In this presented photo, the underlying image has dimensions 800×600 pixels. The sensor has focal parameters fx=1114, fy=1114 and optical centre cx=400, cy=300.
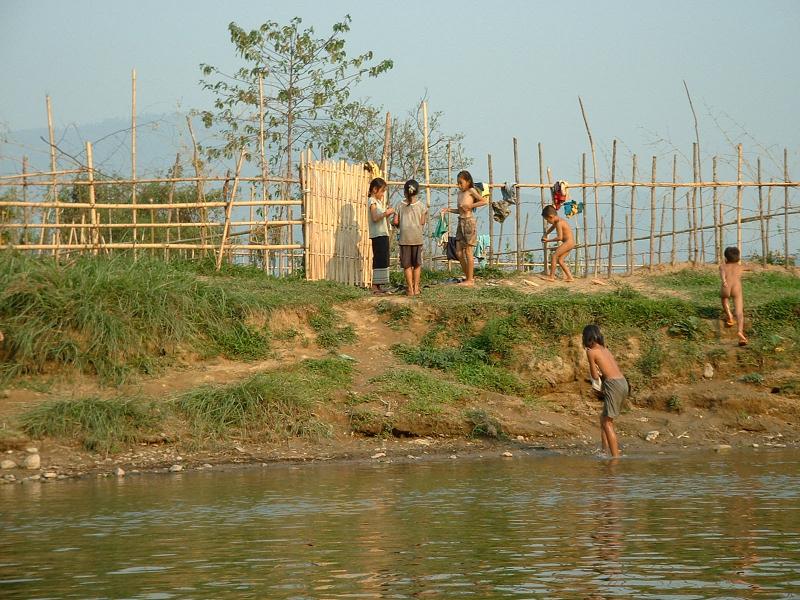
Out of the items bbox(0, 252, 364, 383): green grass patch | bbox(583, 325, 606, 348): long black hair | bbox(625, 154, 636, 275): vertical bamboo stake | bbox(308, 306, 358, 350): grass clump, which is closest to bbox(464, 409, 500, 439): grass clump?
bbox(583, 325, 606, 348): long black hair

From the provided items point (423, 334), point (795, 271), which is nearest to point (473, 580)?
point (423, 334)

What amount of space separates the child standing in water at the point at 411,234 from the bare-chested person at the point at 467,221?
0.59m

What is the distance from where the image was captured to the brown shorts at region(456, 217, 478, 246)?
14.8 meters

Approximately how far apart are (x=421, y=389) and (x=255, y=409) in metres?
1.83

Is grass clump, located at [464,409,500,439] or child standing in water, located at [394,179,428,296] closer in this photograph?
grass clump, located at [464,409,500,439]

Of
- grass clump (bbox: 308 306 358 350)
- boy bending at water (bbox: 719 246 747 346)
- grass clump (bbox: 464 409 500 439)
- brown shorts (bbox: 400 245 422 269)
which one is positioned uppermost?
brown shorts (bbox: 400 245 422 269)

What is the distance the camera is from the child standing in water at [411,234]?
566 inches

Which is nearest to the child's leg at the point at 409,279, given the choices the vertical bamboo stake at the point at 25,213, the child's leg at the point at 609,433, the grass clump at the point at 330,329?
the grass clump at the point at 330,329

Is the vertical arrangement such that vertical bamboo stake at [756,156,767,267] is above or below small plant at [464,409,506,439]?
above

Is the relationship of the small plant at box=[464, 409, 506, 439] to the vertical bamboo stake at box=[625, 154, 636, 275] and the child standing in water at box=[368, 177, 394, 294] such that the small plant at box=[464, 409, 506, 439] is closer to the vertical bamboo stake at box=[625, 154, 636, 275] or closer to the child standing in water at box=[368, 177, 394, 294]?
the child standing in water at box=[368, 177, 394, 294]

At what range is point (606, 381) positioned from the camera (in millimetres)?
10594

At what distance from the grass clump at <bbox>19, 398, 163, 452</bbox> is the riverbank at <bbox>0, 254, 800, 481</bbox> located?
0.6 inches

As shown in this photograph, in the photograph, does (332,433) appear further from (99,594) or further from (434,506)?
(99,594)

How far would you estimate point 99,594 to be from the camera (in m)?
5.48
